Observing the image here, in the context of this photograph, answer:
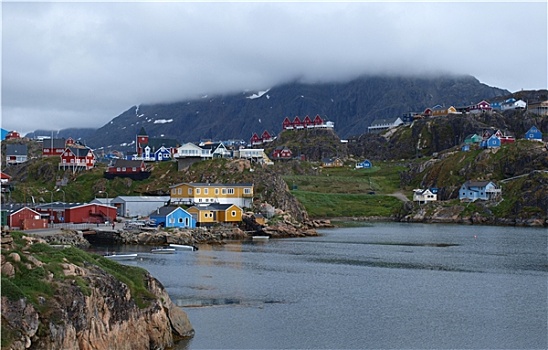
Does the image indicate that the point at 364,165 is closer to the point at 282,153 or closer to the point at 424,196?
the point at 282,153

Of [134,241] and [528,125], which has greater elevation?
[528,125]

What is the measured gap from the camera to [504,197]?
11869cm

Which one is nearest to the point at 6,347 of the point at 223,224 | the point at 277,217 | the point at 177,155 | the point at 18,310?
the point at 18,310

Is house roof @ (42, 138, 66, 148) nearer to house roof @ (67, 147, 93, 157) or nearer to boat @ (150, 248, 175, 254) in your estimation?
house roof @ (67, 147, 93, 157)

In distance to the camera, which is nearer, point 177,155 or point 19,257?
point 19,257

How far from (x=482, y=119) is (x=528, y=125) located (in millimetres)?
11125

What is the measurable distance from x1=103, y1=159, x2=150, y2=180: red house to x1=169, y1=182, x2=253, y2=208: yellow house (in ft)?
54.2

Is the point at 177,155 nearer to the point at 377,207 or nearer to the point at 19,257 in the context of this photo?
the point at 377,207

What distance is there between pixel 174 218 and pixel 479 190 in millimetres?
58654

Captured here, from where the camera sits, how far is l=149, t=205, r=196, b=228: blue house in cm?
8681

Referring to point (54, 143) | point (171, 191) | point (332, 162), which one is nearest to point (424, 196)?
point (332, 162)

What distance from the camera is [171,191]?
101 meters

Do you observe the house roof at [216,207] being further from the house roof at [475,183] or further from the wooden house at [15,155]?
the wooden house at [15,155]

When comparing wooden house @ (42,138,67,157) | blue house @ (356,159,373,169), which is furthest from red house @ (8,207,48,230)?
blue house @ (356,159,373,169)
